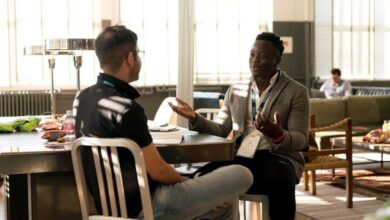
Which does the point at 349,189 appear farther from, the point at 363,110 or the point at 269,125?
the point at 363,110

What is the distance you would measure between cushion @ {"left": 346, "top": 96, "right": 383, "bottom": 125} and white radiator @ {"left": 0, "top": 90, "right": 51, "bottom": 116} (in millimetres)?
4240

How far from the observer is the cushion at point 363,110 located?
25.8ft

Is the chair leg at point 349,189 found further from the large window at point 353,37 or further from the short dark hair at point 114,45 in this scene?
the large window at point 353,37

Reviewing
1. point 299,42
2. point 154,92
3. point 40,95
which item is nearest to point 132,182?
point 40,95

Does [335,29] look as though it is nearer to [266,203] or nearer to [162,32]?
[162,32]

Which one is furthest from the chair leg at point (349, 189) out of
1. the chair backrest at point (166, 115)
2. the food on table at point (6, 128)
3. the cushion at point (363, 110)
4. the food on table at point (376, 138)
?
the cushion at point (363, 110)

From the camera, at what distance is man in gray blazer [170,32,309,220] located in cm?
283

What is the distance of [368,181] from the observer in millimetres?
5715

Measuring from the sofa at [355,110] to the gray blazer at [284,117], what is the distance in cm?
443

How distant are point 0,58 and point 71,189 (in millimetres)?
6198

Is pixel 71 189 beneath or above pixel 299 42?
beneath

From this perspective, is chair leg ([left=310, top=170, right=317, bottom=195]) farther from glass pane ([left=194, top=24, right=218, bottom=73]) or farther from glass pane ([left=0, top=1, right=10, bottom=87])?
Answer: glass pane ([left=0, top=1, right=10, bottom=87])

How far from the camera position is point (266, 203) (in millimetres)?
2848

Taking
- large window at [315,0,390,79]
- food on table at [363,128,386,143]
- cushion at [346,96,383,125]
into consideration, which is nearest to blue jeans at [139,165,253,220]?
food on table at [363,128,386,143]
